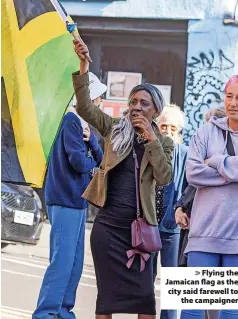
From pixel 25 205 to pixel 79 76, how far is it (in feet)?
8.29

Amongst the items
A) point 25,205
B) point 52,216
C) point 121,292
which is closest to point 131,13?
point 52,216

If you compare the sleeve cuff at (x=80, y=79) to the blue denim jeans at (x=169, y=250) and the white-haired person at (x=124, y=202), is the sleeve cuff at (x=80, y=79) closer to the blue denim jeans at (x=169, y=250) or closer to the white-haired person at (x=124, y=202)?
the white-haired person at (x=124, y=202)

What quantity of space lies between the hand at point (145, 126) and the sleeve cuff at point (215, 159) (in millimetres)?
314

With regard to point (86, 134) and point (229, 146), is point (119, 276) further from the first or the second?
point (86, 134)

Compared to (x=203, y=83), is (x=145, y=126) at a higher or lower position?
lower

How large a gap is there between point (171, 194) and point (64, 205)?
69 cm

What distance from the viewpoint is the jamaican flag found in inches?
151

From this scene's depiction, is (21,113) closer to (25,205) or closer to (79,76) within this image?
(79,76)

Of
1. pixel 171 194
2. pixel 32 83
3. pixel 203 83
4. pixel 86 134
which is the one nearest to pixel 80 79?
pixel 32 83

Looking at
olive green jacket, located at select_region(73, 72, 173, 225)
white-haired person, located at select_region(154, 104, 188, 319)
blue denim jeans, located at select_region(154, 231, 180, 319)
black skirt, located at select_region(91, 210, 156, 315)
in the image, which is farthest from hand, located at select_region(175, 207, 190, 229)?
blue denim jeans, located at select_region(154, 231, 180, 319)

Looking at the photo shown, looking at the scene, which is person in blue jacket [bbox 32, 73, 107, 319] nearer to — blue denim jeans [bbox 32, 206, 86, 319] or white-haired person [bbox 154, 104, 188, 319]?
blue denim jeans [bbox 32, 206, 86, 319]

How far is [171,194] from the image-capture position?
446 centimetres

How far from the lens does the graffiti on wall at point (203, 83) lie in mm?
4527

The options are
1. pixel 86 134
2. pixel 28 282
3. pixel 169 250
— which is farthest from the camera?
pixel 28 282
